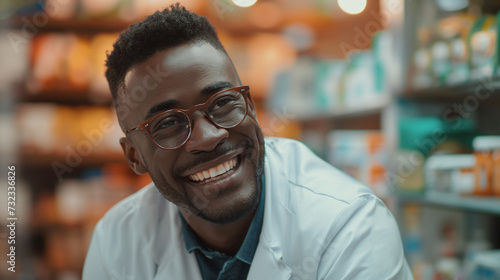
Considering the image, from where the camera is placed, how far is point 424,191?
192 centimetres

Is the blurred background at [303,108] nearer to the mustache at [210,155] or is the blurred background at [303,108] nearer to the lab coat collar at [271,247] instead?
the lab coat collar at [271,247]

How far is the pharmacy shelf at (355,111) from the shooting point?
2.14 m

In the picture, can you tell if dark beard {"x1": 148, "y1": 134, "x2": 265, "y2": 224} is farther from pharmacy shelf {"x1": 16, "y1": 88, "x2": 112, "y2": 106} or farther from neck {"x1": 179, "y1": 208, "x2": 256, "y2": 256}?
→ pharmacy shelf {"x1": 16, "y1": 88, "x2": 112, "y2": 106}

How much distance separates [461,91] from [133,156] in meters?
1.34

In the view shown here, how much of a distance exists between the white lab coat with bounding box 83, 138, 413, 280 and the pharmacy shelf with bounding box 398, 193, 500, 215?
24.0 inches

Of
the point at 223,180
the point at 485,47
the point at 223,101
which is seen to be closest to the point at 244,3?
the point at 485,47

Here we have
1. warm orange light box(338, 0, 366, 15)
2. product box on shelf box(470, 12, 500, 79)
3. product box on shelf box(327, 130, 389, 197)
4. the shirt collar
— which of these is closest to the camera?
the shirt collar

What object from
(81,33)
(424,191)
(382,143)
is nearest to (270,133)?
(382,143)

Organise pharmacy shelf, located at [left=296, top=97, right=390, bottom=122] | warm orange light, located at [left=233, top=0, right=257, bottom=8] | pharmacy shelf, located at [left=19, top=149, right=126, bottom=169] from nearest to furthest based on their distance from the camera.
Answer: pharmacy shelf, located at [left=296, top=97, right=390, bottom=122] → pharmacy shelf, located at [left=19, top=149, right=126, bottom=169] → warm orange light, located at [left=233, top=0, right=257, bottom=8]

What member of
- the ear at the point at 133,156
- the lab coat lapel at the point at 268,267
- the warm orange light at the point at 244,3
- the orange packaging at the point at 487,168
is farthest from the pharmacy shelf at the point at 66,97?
the orange packaging at the point at 487,168

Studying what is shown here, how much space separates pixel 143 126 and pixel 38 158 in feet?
7.18

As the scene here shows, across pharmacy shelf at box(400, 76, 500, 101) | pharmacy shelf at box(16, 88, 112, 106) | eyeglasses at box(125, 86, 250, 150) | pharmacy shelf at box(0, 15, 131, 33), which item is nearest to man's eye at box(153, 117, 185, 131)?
eyeglasses at box(125, 86, 250, 150)

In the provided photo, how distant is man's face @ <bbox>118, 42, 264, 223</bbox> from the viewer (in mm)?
1046

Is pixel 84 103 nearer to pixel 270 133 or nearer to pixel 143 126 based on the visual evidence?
pixel 270 133
